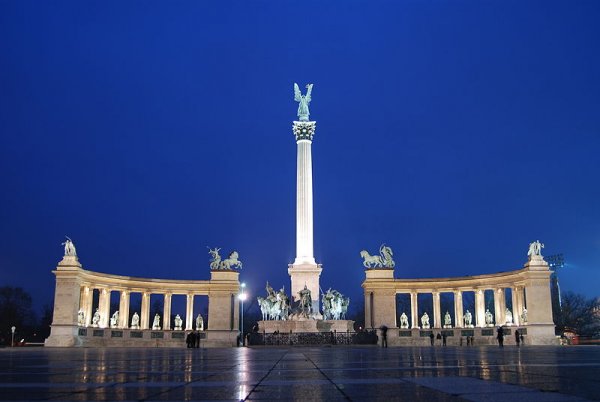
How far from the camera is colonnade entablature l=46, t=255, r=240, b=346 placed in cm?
6172

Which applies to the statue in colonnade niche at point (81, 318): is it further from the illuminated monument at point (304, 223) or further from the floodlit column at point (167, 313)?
the illuminated monument at point (304, 223)

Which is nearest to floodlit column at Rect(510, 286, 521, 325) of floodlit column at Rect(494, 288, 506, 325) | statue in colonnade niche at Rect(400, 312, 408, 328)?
floodlit column at Rect(494, 288, 506, 325)

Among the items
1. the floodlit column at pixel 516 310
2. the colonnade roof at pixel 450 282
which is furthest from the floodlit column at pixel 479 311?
the floodlit column at pixel 516 310

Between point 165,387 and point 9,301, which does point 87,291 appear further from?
point 165,387

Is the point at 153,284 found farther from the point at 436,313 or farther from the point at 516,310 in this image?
the point at 516,310

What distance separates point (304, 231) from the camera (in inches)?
2726

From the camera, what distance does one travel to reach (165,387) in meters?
8.77

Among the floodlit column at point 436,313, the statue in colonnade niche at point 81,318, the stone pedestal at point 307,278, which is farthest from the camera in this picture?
the floodlit column at point 436,313

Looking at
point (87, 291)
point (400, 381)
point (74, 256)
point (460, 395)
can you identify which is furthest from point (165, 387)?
point (87, 291)

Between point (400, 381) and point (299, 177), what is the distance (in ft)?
206

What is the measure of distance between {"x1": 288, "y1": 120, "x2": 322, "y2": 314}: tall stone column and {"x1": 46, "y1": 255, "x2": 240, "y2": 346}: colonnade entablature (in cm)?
979

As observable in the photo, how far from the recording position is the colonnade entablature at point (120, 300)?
2430 inches

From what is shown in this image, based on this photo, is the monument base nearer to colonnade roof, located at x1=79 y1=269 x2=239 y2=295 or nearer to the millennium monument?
the millennium monument

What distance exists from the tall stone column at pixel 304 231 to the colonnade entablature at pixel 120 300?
9787mm
